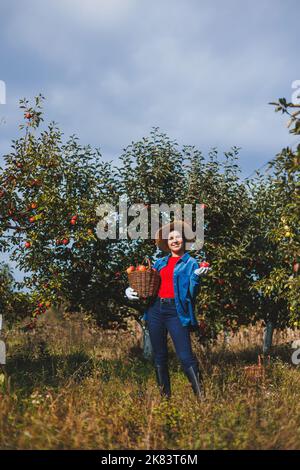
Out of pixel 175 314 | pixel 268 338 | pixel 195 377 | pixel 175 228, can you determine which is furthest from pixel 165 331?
pixel 268 338

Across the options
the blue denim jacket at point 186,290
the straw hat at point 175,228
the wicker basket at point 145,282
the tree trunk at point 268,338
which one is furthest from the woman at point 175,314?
the tree trunk at point 268,338

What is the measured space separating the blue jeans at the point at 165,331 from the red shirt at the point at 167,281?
0.30 feet

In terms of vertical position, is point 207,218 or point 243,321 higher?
point 207,218

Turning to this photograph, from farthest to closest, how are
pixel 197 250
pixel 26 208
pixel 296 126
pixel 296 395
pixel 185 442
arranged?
pixel 197 250 < pixel 26 208 < pixel 296 395 < pixel 296 126 < pixel 185 442

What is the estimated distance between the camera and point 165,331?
5.93 m

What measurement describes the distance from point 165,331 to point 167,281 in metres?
0.55

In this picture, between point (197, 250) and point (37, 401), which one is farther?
point (197, 250)

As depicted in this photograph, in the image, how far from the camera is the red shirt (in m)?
5.87

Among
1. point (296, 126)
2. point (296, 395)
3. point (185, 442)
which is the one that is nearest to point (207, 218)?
point (296, 395)

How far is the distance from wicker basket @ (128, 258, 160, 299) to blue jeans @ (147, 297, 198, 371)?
157mm

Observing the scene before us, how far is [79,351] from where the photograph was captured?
1093cm

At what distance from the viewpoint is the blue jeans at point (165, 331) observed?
18.5 ft

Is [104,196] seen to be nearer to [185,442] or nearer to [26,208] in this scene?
[26,208]

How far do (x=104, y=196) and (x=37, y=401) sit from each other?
5.83 meters
